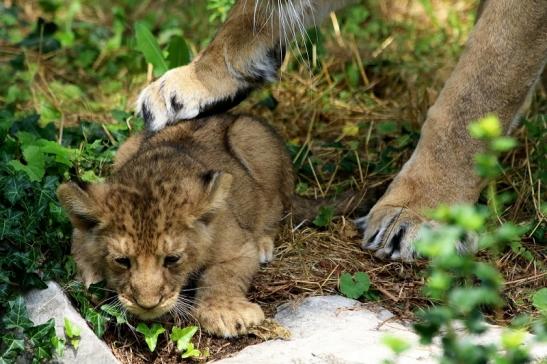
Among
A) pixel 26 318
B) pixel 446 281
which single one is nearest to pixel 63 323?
pixel 26 318

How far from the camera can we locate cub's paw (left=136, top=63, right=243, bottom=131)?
3.84 meters

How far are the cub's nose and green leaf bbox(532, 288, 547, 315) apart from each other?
1.16 m

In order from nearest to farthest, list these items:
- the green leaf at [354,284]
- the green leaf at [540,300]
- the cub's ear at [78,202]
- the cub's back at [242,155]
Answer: the cub's ear at [78,202], the green leaf at [540,300], the green leaf at [354,284], the cub's back at [242,155]

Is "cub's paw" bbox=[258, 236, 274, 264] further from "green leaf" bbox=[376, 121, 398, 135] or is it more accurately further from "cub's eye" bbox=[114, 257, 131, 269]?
"green leaf" bbox=[376, 121, 398, 135]

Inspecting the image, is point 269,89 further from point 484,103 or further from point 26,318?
point 26,318

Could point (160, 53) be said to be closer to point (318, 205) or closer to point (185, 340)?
point (318, 205)

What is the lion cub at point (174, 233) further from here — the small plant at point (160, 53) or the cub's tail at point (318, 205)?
the small plant at point (160, 53)

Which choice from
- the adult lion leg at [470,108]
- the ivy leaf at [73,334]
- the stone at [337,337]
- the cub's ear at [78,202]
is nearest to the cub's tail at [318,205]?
the adult lion leg at [470,108]

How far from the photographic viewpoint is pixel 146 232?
9.84ft

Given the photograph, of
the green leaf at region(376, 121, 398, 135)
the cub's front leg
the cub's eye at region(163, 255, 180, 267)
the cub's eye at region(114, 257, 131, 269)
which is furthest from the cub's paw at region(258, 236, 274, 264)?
the green leaf at region(376, 121, 398, 135)

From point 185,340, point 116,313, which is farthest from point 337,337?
point 116,313

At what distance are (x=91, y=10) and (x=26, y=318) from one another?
3300mm

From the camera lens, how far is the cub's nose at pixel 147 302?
9.64ft

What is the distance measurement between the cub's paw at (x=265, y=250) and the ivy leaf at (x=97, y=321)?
2.10 ft
